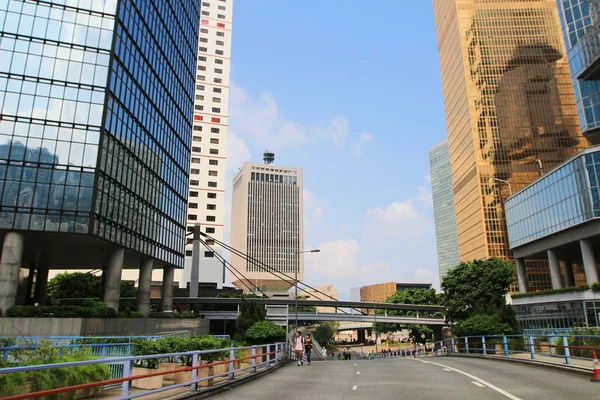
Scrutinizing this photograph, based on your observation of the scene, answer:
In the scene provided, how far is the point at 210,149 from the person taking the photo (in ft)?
372

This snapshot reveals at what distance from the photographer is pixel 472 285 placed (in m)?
67.1

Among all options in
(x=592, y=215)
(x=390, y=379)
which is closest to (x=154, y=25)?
(x=390, y=379)

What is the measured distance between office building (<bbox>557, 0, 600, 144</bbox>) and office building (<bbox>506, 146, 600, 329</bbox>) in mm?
9129

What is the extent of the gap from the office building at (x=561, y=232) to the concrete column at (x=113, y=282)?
159ft

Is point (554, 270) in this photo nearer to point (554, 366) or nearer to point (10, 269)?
point (554, 366)

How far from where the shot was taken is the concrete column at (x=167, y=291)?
57500 millimetres

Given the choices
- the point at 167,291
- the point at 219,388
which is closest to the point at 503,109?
the point at 167,291

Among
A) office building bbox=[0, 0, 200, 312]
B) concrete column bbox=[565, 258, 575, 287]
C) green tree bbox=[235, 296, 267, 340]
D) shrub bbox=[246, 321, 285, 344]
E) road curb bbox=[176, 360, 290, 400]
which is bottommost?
road curb bbox=[176, 360, 290, 400]

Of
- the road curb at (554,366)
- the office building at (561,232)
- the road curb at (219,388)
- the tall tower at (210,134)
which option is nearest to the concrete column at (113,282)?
the road curb at (219,388)

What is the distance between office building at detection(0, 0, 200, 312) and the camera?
36.1 meters

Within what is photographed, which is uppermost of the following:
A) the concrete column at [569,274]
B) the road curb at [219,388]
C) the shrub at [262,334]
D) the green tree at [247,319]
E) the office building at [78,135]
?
the office building at [78,135]

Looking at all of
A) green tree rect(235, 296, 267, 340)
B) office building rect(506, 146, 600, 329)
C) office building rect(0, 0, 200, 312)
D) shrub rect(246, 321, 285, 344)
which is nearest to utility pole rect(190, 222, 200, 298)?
office building rect(0, 0, 200, 312)

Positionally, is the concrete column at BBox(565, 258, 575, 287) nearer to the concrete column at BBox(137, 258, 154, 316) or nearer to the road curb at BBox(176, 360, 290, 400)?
the concrete column at BBox(137, 258, 154, 316)

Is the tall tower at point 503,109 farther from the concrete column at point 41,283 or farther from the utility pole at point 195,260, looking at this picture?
the concrete column at point 41,283
